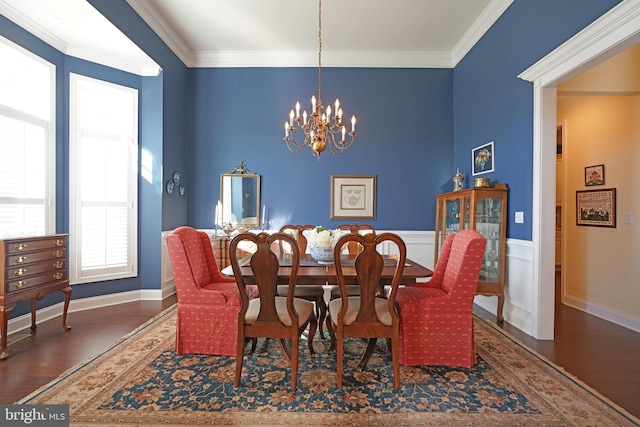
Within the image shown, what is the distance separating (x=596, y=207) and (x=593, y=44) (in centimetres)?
238

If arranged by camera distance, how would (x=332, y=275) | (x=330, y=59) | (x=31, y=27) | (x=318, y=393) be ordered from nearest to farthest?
(x=318, y=393), (x=332, y=275), (x=31, y=27), (x=330, y=59)

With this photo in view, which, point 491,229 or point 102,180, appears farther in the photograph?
point 102,180

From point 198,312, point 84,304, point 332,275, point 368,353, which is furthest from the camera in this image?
point 84,304

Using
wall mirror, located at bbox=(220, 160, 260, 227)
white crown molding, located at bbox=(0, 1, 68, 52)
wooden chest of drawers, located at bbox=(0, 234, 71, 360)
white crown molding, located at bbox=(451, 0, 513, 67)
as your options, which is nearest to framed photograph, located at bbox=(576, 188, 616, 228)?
white crown molding, located at bbox=(451, 0, 513, 67)

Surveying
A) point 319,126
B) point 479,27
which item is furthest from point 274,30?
point 479,27

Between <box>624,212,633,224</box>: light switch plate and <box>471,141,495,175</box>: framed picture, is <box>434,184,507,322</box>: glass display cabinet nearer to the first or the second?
<box>471,141,495,175</box>: framed picture

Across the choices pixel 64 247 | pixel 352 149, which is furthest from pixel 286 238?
pixel 352 149

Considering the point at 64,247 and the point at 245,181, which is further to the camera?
the point at 245,181

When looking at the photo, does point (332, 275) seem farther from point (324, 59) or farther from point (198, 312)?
point (324, 59)

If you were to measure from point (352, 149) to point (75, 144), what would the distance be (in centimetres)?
372

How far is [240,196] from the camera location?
4.82 m

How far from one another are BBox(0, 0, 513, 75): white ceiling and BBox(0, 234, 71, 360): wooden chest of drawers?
2.27 metres

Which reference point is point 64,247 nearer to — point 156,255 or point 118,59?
point 156,255

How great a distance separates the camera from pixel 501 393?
2006mm
